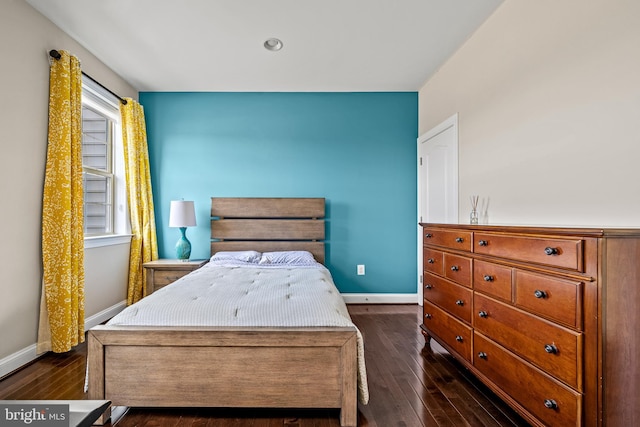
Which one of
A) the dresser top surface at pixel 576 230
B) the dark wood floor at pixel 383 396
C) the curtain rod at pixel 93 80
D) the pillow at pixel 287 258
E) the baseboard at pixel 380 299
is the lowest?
the dark wood floor at pixel 383 396

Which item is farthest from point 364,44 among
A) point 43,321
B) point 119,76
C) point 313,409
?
point 43,321

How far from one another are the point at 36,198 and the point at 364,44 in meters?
2.79

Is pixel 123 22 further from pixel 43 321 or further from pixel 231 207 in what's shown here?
pixel 43 321

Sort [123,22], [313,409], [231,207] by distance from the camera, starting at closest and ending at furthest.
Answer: [313,409], [123,22], [231,207]

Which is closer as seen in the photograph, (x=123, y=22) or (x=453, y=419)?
(x=453, y=419)

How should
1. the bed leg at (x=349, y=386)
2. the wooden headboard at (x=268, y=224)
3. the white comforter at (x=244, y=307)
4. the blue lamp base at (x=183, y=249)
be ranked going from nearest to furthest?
the bed leg at (x=349, y=386)
the white comforter at (x=244, y=307)
the blue lamp base at (x=183, y=249)
the wooden headboard at (x=268, y=224)

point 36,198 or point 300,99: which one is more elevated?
point 300,99

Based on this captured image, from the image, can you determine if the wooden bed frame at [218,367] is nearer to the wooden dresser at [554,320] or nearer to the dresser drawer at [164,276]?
the wooden dresser at [554,320]

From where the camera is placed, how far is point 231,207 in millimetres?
3674

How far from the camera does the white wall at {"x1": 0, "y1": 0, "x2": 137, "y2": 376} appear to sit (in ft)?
6.77

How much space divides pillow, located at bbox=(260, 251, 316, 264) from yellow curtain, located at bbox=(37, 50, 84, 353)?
1.53 metres

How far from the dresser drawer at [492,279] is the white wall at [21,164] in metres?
2.93

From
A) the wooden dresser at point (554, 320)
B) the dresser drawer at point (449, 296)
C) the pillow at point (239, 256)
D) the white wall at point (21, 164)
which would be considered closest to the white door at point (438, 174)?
the dresser drawer at point (449, 296)

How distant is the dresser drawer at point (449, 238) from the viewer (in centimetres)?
197
